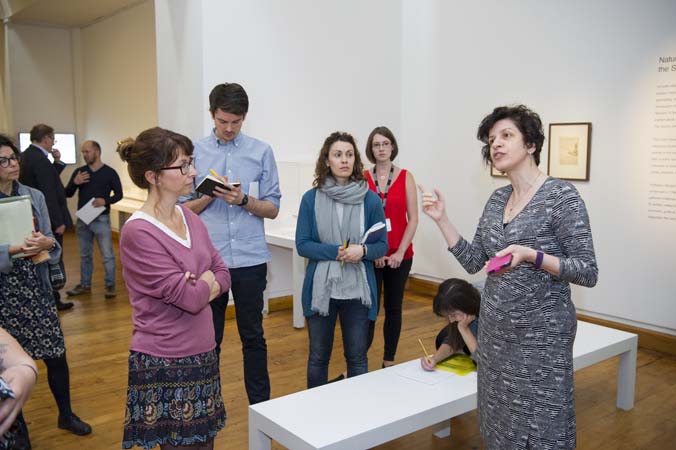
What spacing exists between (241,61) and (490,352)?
4358 millimetres

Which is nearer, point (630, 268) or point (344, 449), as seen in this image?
point (344, 449)

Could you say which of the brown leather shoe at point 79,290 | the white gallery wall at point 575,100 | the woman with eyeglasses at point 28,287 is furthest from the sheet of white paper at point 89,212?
the white gallery wall at point 575,100

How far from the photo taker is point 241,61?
5.70m

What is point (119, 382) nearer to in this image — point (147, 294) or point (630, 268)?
point (147, 294)

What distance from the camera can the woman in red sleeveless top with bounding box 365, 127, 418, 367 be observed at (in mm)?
4207

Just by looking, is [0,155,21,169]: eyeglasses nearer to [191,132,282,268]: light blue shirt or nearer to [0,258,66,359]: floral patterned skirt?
[0,258,66,359]: floral patterned skirt

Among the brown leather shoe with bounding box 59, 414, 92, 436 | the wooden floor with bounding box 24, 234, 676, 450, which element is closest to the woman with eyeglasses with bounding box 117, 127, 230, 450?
the wooden floor with bounding box 24, 234, 676, 450

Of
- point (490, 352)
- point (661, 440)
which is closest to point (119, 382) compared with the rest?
point (490, 352)

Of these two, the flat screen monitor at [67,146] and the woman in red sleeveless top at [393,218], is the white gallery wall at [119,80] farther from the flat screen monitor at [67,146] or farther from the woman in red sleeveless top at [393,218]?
the woman in red sleeveless top at [393,218]

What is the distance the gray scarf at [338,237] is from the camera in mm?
3152

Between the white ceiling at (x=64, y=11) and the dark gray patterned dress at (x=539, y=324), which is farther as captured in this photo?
the white ceiling at (x=64, y=11)

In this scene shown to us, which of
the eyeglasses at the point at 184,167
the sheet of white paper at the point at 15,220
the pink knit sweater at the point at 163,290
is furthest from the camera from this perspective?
the sheet of white paper at the point at 15,220

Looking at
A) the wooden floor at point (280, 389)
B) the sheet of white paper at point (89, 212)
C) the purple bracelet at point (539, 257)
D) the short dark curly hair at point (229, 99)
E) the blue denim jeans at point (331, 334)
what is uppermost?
the short dark curly hair at point (229, 99)

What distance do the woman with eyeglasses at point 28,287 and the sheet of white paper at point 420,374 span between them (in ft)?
5.70
